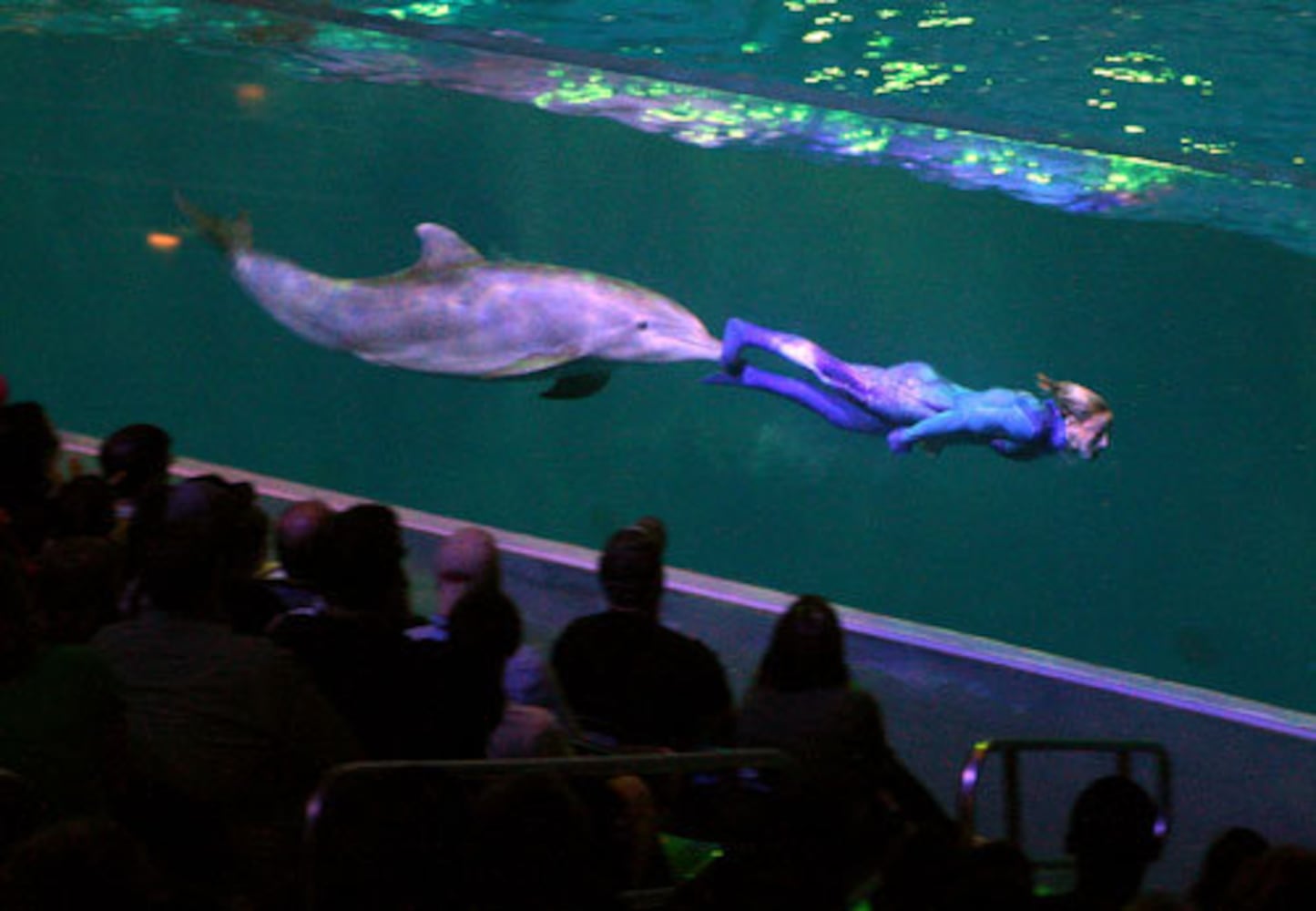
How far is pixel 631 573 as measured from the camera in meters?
4.49

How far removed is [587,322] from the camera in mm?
10312

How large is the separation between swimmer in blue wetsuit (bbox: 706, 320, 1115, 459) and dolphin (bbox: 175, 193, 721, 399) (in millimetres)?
395

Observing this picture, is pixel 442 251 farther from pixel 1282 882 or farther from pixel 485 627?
pixel 1282 882

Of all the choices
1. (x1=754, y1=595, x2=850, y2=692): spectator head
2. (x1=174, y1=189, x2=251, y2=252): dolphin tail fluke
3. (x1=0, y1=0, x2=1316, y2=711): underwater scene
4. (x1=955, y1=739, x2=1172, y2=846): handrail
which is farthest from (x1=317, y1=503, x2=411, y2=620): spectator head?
(x1=174, y1=189, x2=251, y2=252): dolphin tail fluke

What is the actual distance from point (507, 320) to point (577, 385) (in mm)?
821

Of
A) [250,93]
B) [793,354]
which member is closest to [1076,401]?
[793,354]

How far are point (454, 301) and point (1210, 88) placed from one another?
278 inches

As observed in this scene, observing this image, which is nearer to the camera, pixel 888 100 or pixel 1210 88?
pixel 1210 88

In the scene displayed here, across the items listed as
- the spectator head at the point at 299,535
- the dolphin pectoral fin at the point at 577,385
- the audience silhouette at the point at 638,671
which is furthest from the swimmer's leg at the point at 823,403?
the audience silhouette at the point at 638,671

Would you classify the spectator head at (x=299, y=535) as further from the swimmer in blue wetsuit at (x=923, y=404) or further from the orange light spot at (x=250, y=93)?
the orange light spot at (x=250, y=93)

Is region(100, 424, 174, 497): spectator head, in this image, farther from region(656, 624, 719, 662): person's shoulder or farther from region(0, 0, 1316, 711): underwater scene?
region(0, 0, 1316, 711): underwater scene

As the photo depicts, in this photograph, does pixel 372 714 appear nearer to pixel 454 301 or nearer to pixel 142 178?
pixel 454 301

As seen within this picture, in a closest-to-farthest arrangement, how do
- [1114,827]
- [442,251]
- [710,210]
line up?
[1114,827], [442,251], [710,210]

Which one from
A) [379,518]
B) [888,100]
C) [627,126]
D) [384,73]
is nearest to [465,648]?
[379,518]
